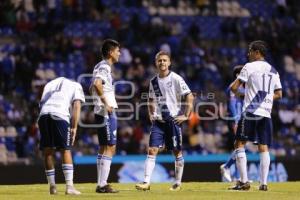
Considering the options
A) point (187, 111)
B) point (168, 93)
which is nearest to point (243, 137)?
point (187, 111)

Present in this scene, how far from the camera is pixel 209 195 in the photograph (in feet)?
43.2

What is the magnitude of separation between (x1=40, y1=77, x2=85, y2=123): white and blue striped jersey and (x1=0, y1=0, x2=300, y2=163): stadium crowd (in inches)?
371

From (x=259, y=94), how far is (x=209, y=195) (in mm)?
2046

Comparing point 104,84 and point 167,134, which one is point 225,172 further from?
point 104,84

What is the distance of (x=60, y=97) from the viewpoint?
13.3 m

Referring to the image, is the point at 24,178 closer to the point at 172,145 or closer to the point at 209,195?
the point at 172,145

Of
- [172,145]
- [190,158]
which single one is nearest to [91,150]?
[190,158]

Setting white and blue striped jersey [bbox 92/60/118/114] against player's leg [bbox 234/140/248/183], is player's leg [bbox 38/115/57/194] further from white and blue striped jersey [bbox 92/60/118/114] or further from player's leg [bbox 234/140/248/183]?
player's leg [bbox 234/140/248/183]

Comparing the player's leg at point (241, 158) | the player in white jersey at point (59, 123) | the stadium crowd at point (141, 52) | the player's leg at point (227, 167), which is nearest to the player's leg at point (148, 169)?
the player's leg at point (241, 158)

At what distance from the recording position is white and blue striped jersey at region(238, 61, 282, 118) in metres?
14.0

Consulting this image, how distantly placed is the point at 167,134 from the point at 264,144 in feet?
5.65

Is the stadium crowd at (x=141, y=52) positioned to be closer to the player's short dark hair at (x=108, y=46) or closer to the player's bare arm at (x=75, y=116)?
the player's short dark hair at (x=108, y=46)

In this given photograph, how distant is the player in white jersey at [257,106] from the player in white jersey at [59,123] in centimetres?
273

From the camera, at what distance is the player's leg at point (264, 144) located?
13992 millimetres
